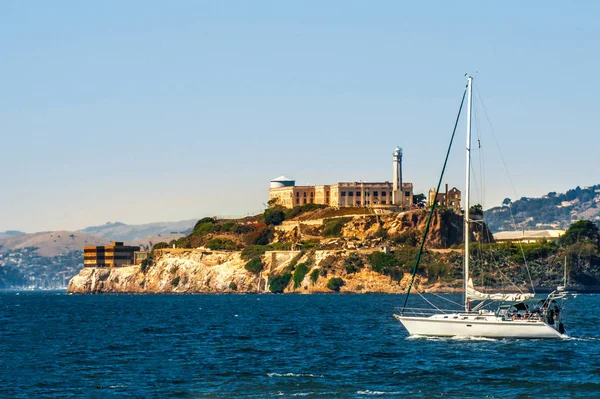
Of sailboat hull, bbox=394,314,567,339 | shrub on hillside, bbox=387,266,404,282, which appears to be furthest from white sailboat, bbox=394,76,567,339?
shrub on hillside, bbox=387,266,404,282

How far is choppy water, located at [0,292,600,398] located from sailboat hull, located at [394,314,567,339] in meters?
0.67

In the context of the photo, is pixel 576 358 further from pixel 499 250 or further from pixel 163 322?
pixel 499 250

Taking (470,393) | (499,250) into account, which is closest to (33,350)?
(470,393)

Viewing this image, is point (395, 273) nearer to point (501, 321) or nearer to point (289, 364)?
point (501, 321)

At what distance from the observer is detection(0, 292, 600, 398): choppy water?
47.9 metres

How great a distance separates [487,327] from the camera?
64438 millimetres

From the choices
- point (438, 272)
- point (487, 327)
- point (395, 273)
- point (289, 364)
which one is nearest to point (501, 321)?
point (487, 327)

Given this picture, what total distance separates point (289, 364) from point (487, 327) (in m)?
13.6

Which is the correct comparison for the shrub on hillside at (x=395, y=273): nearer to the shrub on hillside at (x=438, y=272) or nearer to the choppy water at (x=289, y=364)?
the shrub on hillside at (x=438, y=272)

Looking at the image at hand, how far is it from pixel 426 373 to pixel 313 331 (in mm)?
29029

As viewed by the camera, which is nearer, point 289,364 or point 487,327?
point 289,364

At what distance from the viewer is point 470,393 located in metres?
46.5

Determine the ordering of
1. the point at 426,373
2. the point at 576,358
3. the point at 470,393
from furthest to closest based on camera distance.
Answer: the point at 576,358 → the point at 426,373 → the point at 470,393

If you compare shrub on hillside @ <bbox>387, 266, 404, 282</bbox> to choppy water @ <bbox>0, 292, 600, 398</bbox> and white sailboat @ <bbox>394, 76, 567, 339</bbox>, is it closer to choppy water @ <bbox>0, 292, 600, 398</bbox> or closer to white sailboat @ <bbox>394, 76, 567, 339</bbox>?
choppy water @ <bbox>0, 292, 600, 398</bbox>
